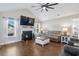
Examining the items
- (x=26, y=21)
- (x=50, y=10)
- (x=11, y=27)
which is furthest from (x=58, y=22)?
(x=11, y=27)

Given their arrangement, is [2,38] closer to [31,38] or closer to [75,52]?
[31,38]

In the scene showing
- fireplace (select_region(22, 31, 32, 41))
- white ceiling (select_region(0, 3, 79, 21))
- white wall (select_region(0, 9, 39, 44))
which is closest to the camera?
white ceiling (select_region(0, 3, 79, 21))

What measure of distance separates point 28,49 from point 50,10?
1.01 metres

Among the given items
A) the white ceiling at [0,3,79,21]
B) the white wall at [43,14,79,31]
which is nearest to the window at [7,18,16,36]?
the white ceiling at [0,3,79,21]

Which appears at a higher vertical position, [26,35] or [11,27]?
[11,27]

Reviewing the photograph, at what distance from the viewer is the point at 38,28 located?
2002 mm

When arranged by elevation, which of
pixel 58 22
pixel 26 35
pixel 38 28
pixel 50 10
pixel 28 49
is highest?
pixel 50 10

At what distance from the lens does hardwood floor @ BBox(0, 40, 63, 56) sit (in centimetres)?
181

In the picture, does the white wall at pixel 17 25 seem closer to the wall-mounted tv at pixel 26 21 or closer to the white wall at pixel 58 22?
the wall-mounted tv at pixel 26 21

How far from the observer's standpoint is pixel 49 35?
201cm

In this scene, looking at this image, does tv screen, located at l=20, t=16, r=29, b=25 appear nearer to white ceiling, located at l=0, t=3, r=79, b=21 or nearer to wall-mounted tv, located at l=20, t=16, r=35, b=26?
wall-mounted tv, located at l=20, t=16, r=35, b=26

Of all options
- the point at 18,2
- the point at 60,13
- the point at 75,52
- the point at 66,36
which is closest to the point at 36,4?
the point at 18,2

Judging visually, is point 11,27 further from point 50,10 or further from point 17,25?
point 50,10

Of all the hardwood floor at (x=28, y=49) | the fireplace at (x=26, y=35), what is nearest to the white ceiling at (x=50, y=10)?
the fireplace at (x=26, y=35)
